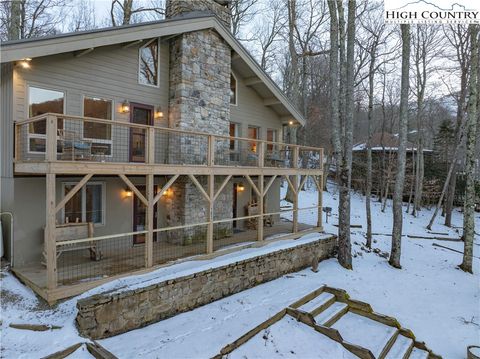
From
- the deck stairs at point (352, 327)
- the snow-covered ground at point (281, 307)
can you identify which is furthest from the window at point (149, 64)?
the deck stairs at point (352, 327)

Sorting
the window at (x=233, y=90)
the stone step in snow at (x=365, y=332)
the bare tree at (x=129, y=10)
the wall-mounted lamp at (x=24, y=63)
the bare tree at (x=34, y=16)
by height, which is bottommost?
the stone step in snow at (x=365, y=332)

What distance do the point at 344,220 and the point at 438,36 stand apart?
15823mm

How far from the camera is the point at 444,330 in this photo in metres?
7.68

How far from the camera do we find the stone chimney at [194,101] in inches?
395

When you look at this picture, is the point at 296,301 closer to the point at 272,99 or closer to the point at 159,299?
the point at 159,299

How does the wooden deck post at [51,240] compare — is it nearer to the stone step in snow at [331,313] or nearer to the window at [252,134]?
the stone step in snow at [331,313]

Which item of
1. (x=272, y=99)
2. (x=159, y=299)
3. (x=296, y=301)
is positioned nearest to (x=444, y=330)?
(x=296, y=301)

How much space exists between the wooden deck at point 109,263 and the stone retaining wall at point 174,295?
0.63 meters

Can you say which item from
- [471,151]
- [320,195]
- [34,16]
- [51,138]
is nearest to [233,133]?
[320,195]

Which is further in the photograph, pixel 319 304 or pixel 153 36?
pixel 153 36

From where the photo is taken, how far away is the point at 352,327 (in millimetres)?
7484

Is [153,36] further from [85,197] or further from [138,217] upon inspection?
[138,217]

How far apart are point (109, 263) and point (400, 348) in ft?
23.0

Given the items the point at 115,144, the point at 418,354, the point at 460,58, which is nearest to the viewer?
the point at 418,354
